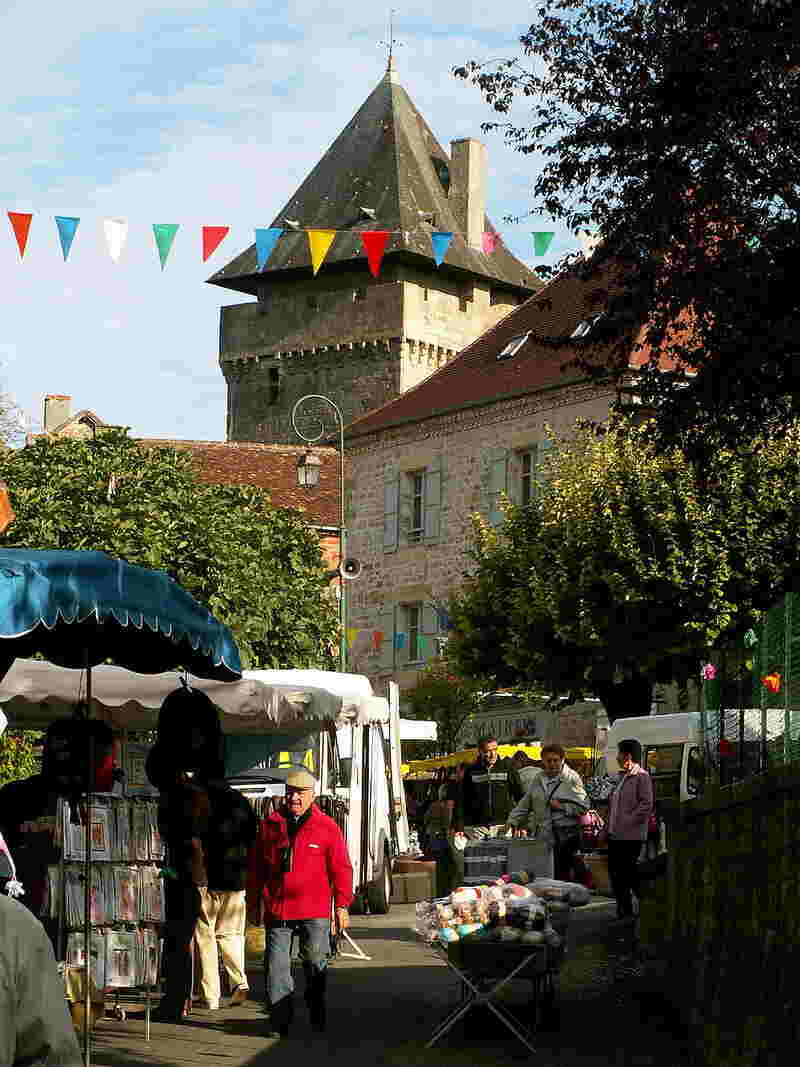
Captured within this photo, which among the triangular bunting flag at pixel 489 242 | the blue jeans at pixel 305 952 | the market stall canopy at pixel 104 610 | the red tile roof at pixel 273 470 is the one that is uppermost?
the triangular bunting flag at pixel 489 242

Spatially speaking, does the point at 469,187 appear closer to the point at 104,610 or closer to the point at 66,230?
the point at 66,230

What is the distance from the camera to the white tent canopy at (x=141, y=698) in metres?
15.7

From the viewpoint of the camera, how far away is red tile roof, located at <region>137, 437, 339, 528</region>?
215ft

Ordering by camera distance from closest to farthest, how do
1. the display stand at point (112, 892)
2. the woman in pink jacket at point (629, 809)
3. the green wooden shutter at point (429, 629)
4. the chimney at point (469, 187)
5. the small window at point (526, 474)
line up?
1. the display stand at point (112, 892)
2. the woman in pink jacket at point (629, 809)
3. the small window at point (526, 474)
4. the green wooden shutter at point (429, 629)
5. the chimney at point (469, 187)

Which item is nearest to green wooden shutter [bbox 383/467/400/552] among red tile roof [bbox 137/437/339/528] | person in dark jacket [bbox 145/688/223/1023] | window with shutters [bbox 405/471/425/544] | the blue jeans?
window with shutters [bbox 405/471/425/544]

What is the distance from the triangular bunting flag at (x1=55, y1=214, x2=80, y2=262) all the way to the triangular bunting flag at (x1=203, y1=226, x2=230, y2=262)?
115 inches

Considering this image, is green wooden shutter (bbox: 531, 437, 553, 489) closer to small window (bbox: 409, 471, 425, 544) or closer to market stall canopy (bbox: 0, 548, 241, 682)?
small window (bbox: 409, 471, 425, 544)

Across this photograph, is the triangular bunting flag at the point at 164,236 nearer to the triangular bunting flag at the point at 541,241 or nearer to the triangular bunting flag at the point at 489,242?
the triangular bunting flag at the point at 541,241

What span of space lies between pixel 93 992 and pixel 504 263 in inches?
2837

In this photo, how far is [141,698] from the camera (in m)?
16.5

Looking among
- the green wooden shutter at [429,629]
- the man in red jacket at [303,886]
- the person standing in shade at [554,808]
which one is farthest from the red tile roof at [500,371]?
the man in red jacket at [303,886]

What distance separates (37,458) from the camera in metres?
37.2

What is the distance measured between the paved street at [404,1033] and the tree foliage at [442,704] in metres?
34.8

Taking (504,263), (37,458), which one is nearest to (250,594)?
(37,458)
